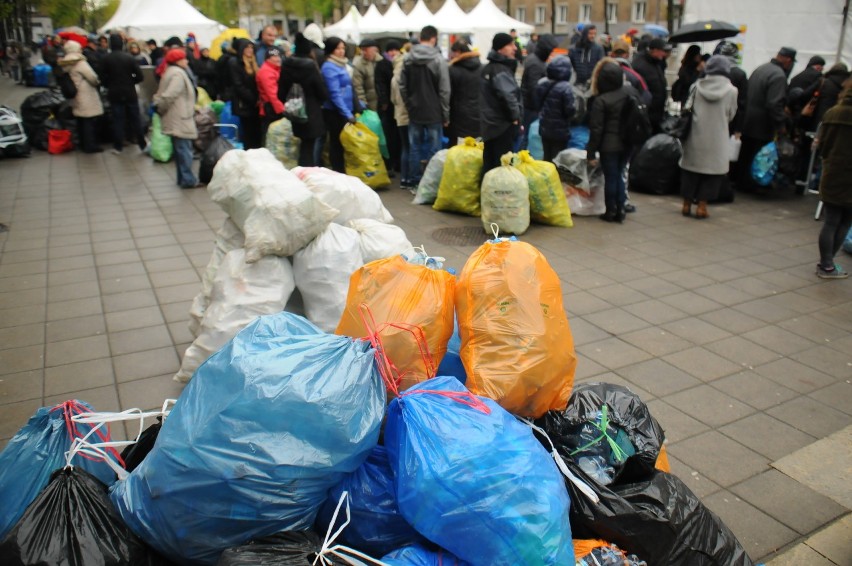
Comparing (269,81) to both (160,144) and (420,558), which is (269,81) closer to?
(160,144)

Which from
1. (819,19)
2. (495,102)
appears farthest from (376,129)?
(819,19)

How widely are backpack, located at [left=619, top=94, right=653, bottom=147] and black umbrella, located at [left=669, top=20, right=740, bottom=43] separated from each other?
3.55 m

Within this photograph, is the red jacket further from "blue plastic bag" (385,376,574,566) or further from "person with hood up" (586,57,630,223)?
"blue plastic bag" (385,376,574,566)

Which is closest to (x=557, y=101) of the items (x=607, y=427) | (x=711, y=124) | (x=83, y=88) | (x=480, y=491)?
(x=711, y=124)

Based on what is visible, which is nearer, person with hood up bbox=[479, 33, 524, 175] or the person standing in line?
the person standing in line

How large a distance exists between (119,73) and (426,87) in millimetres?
5924

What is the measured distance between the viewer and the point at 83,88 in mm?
11312

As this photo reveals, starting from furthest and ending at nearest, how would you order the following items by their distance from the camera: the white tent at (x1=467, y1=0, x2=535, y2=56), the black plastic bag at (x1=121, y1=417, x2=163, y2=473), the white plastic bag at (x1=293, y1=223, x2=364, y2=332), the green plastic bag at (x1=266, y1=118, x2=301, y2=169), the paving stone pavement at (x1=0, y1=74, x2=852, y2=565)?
the white tent at (x1=467, y1=0, x2=535, y2=56), the green plastic bag at (x1=266, y1=118, x2=301, y2=169), the white plastic bag at (x1=293, y1=223, x2=364, y2=332), the paving stone pavement at (x1=0, y1=74, x2=852, y2=565), the black plastic bag at (x1=121, y1=417, x2=163, y2=473)

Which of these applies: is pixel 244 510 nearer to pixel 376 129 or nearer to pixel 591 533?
pixel 591 533

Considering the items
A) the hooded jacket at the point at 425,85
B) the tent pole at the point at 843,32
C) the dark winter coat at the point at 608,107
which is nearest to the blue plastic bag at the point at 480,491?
the dark winter coat at the point at 608,107

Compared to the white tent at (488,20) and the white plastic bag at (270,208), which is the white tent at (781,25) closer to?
the white tent at (488,20)

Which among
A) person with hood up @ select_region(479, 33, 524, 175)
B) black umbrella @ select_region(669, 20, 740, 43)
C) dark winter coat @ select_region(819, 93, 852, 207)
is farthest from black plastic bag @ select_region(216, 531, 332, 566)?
black umbrella @ select_region(669, 20, 740, 43)

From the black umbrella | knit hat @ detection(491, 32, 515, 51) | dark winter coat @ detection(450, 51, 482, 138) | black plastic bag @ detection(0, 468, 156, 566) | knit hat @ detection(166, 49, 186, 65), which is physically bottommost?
black plastic bag @ detection(0, 468, 156, 566)

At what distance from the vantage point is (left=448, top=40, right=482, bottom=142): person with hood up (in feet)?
28.9
